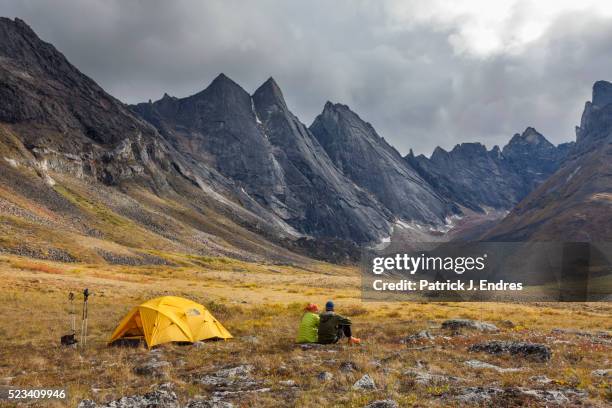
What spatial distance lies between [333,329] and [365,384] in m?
7.24

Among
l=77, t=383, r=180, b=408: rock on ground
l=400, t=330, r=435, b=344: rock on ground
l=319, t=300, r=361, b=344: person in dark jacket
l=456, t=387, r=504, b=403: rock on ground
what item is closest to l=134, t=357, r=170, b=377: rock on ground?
l=77, t=383, r=180, b=408: rock on ground

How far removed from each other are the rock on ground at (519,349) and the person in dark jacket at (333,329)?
4.86 meters

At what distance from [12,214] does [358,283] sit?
3020 inches

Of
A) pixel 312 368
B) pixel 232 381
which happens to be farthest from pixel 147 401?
pixel 312 368

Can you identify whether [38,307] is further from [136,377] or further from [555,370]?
[555,370]

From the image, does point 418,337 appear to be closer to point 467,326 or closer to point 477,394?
point 467,326

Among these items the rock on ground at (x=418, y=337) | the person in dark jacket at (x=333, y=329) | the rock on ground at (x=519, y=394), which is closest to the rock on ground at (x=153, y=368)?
the person in dark jacket at (x=333, y=329)

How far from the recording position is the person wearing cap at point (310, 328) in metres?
19.6

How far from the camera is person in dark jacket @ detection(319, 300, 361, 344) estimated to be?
761 inches

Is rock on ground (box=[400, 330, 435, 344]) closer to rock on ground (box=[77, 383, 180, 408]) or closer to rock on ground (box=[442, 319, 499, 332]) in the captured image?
rock on ground (box=[442, 319, 499, 332])

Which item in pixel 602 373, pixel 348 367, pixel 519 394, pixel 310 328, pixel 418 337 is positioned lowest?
pixel 418 337

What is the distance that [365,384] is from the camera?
479 inches

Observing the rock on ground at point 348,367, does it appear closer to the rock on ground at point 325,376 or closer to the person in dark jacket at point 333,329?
the rock on ground at point 325,376

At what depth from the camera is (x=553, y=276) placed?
449 feet
